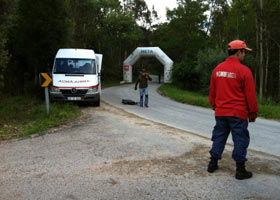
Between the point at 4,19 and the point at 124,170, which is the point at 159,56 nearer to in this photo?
the point at 4,19

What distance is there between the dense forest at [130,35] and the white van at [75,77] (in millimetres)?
2082

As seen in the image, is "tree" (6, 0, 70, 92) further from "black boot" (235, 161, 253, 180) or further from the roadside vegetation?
"black boot" (235, 161, 253, 180)

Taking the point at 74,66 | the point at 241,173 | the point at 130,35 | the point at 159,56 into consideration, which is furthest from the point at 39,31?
the point at 130,35

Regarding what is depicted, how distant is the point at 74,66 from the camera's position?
40.3 ft

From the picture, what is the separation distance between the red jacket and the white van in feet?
26.9

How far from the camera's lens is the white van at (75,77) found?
1138 centimetres

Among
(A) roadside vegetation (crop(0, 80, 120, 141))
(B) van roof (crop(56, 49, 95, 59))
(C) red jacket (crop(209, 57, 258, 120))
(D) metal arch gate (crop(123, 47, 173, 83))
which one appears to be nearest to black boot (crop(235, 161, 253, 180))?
(C) red jacket (crop(209, 57, 258, 120))

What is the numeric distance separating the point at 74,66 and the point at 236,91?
947cm

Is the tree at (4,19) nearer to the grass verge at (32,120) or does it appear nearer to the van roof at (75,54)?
the grass verge at (32,120)

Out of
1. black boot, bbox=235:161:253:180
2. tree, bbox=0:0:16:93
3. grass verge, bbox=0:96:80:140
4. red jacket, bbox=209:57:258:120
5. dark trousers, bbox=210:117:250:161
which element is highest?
tree, bbox=0:0:16:93

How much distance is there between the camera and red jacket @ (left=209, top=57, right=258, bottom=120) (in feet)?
12.6

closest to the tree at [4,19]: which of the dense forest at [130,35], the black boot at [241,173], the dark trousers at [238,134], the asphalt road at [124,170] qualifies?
the dense forest at [130,35]

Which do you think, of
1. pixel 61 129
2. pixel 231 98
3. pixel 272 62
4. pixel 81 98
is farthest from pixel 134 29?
pixel 231 98

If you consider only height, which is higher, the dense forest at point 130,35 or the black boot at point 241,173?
the dense forest at point 130,35
